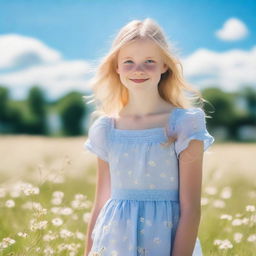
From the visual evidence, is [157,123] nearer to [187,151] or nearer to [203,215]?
[187,151]

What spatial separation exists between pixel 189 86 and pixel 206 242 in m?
1.20

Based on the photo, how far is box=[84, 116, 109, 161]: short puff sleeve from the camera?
2535 mm

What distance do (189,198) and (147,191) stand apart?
0.19m

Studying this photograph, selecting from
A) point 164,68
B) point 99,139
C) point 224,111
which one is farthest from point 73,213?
point 224,111

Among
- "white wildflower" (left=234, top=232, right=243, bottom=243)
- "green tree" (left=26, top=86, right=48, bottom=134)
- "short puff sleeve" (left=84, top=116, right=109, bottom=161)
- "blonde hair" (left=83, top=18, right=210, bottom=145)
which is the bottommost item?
"white wildflower" (left=234, top=232, right=243, bottom=243)

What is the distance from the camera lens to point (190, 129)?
229 centimetres

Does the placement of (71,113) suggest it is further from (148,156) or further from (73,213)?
(148,156)

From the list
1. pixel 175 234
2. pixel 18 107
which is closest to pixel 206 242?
pixel 175 234

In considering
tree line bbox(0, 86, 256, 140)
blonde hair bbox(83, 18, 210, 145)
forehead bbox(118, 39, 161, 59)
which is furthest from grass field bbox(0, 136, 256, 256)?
tree line bbox(0, 86, 256, 140)

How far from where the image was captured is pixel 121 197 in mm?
2395

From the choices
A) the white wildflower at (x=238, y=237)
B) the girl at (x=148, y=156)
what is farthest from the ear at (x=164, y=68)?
the white wildflower at (x=238, y=237)

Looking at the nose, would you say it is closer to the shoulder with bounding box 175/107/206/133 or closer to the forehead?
the forehead

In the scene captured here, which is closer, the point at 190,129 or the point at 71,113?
the point at 190,129

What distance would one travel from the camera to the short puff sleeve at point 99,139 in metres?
2.54
